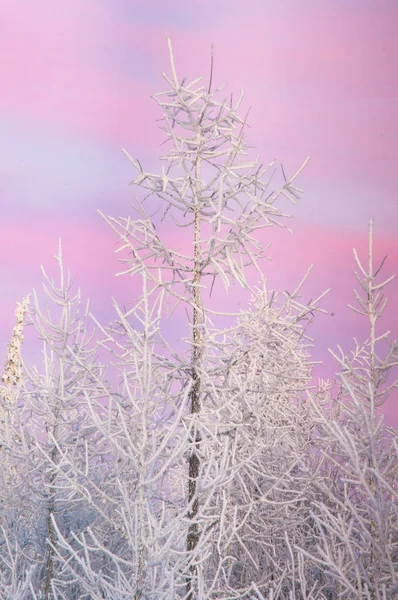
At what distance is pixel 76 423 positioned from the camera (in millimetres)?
11000

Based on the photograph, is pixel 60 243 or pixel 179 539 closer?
pixel 179 539

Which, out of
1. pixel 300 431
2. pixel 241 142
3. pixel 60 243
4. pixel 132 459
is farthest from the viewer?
pixel 300 431

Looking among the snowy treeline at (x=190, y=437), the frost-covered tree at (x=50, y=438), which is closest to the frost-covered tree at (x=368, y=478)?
the snowy treeline at (x=190, y=437)

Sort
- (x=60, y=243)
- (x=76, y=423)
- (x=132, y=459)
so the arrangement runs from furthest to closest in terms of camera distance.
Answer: (x=76, y=423) → (x=60, y=243) → (x=132, y=459)

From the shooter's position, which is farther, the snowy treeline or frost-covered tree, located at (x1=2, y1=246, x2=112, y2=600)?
frost-covered tree, located at (x1=2, y1=246, x2=112, y2=600)

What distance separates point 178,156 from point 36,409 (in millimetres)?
4181

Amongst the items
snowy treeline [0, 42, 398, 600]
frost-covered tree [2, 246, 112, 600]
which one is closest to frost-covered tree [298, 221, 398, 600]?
snowy treeline [0, 42, 398, 600]

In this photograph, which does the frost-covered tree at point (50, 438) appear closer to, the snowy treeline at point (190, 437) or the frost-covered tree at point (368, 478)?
the snowy treeline at point (190, 437)

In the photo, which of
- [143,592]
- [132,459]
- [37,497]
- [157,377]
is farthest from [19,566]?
[132,459]

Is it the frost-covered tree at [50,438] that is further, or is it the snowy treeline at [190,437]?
the frost-covered tree at [50,438]

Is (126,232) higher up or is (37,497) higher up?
(126,232)

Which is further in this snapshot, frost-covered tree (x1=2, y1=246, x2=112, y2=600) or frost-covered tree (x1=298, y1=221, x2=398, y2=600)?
frost-covered tree (x1=2, y1=246, x2=112, y2=600)

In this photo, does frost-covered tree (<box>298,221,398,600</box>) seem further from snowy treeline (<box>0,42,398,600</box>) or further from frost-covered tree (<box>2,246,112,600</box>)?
frost-covered tree (<box>2,246,112,600</box>)

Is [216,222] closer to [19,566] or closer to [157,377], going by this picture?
[157,377]
